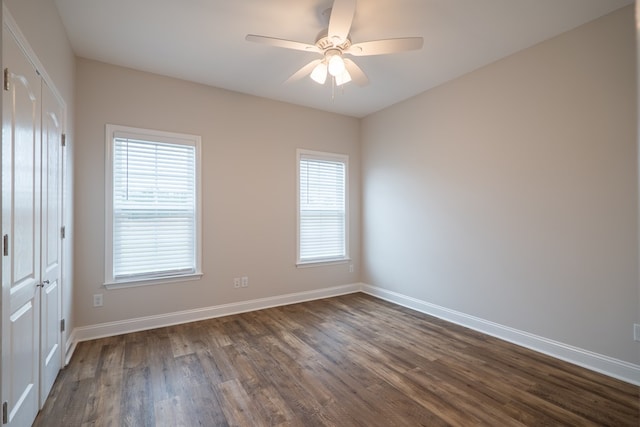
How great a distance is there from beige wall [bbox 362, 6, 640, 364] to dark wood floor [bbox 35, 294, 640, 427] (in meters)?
0.48

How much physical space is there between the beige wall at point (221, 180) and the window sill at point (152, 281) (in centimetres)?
5

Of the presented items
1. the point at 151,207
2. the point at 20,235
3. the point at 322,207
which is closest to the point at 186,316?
the point at 151,207

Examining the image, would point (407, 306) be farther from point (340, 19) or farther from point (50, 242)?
point (50, 242)

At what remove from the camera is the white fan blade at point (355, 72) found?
2539 millimetres

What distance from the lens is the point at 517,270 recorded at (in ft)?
9.60

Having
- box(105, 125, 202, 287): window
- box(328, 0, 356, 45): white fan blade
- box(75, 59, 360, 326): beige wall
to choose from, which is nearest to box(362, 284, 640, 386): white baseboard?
box(75, 59, 360, 326): beige wall

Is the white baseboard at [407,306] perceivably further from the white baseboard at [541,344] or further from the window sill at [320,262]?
the window sill at [320,262]

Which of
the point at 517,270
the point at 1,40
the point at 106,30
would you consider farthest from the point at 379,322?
the point at 106,30

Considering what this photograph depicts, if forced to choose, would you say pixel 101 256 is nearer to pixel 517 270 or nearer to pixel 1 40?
pixel 1 40

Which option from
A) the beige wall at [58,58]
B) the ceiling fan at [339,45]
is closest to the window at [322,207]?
the ceiling fan at [339,45]

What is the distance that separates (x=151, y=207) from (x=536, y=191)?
396 cm

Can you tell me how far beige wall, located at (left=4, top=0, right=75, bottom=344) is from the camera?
169cm

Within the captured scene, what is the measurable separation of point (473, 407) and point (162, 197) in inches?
137

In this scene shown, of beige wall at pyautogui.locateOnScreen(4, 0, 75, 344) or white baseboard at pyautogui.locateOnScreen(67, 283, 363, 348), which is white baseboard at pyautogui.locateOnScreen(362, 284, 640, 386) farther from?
beige wall at pyautogui.locateOnScreen(4, 0, 75, 344)
